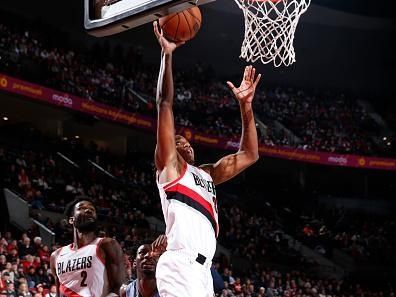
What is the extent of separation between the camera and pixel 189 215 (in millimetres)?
3605

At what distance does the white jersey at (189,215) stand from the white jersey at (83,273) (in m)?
1.26

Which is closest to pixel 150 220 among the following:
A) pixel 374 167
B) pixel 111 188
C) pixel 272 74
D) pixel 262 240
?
pixel 111 188

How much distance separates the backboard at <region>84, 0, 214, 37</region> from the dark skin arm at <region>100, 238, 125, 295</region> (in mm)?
1464

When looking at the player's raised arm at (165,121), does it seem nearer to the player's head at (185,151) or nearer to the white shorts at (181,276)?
the player's head at (185,151)

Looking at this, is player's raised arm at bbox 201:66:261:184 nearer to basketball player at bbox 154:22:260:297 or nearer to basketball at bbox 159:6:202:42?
basketball player at bbox 154:22:260:297

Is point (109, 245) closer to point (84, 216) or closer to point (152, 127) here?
point (84, 216)

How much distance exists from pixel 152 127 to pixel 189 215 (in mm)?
16940

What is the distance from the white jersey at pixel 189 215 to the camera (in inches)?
140

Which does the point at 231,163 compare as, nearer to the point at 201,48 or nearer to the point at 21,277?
the point at 21,277

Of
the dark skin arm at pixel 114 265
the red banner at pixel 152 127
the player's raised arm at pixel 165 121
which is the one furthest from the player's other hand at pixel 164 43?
the red banner at pixel 152 127

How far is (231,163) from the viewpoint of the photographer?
13.4 feet

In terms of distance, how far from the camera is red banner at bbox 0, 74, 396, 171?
17.6 meters

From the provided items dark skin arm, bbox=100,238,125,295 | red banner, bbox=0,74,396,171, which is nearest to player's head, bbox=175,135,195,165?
dark skin arm, bbox=100,238,125,295

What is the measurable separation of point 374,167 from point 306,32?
6723 mm
